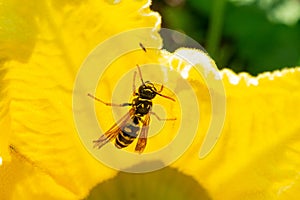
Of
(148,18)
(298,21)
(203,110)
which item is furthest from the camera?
(298,21)

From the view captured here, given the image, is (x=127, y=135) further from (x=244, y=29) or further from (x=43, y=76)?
(x=244, y=29)

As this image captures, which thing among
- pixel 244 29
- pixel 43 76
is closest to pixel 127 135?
pixel 43 76

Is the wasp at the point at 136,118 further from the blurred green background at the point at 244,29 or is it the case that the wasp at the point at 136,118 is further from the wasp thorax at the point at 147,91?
the blurred green background at the point at 244,29

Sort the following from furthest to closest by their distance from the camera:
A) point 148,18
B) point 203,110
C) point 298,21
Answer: point 298,21 → point 203,110 → point 148,18

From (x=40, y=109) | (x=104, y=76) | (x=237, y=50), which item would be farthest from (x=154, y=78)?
(x=237, y=50)

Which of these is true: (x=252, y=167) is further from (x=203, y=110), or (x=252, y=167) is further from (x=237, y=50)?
(x=237, y=50)

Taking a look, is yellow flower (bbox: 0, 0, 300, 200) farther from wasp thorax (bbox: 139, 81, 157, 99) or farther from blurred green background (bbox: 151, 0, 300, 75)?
blurred green background (bbox: 151, 0, 300, 75)

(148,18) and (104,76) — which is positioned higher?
(148,18)

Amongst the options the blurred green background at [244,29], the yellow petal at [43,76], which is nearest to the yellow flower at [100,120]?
the yellow petal at [43,76]
